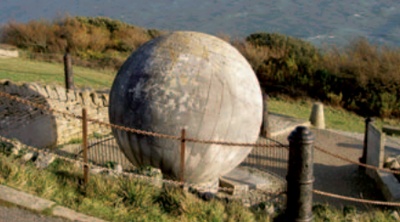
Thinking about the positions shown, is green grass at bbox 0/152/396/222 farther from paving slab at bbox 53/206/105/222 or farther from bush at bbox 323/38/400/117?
bush at bbox 323/38/400/117

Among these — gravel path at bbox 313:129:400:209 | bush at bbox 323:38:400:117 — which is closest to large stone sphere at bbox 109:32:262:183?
gravel path at bbox 313:129:400:209

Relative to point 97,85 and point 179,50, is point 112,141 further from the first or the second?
point 97,85

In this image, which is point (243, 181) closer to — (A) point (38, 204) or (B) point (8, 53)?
(A) point (38, 204)

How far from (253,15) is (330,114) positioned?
25150mm

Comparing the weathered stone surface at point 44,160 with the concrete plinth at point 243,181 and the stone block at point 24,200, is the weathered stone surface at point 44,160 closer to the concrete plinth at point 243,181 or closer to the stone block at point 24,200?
the stone block at point 24,200

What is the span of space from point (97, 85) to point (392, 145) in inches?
472

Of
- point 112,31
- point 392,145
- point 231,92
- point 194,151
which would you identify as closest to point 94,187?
point 194,151

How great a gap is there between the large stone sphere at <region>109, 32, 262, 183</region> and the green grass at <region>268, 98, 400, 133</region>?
10765 mm

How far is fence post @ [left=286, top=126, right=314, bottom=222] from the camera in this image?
534 centimetres

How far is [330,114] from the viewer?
70.3 ft

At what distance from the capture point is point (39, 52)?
30.5 meters

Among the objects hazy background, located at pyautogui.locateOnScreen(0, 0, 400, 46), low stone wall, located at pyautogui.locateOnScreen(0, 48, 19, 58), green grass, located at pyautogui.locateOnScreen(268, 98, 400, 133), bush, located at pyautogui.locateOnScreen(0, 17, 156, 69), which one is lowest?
green grass, located at pyautogui.locateOnScreen(268, 98, 400, 133)

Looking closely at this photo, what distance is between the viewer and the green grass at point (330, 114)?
1944 centimetres

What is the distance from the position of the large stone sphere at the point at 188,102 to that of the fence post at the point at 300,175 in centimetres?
295
